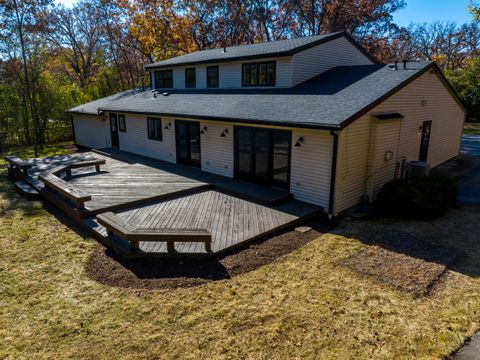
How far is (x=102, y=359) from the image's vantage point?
4258 mm

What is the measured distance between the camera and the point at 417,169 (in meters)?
11.0

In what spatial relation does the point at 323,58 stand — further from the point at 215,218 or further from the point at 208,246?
the point at 208,246

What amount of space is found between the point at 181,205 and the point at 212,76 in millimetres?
8753

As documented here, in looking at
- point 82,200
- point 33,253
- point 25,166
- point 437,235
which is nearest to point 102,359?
point 33,253

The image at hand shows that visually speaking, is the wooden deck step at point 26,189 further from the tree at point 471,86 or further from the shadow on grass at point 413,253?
the tree at point 471,86

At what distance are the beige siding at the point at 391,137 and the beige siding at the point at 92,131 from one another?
14022 millimetres

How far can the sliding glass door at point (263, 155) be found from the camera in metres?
10.1

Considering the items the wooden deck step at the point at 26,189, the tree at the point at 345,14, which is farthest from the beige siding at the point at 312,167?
the tree at the point at 345,14

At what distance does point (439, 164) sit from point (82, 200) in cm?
1422

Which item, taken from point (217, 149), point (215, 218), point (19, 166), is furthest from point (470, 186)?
point (19, 166)

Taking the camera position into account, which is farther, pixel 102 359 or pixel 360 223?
pixel 360 223

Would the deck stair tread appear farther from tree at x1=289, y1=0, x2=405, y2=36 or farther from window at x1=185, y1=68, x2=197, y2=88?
tree at x1=289, y1=0, x2=405, y2=36

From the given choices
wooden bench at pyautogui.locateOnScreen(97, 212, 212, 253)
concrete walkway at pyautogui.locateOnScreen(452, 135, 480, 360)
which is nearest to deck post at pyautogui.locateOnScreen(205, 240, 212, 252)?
wooden bench at pyautogui.locateOnScreen(97, 212, 212, 253)

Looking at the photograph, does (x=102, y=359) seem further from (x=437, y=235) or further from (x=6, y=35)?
(x=6, y=35)
